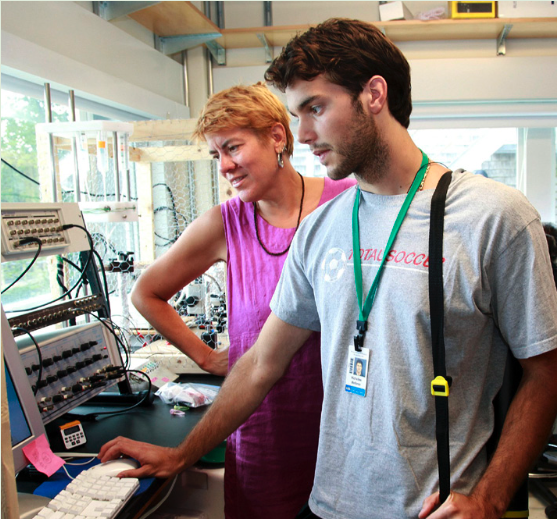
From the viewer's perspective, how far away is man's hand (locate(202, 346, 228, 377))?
1.61 metres

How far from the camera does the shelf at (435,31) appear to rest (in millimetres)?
3432

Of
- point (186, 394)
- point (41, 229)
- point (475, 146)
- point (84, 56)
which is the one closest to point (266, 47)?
point (84, 56)

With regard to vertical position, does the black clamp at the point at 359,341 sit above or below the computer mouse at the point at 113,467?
above

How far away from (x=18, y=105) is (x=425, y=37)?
9.59 ft

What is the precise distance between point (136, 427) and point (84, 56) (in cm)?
180

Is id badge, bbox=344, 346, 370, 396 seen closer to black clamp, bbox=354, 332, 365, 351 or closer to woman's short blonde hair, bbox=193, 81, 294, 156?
black clamp, bbox=354, 332, 365, 351

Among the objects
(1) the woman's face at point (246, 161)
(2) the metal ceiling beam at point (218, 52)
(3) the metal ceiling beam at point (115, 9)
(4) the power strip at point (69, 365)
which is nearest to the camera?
(4) the power strip at point (69, 365)

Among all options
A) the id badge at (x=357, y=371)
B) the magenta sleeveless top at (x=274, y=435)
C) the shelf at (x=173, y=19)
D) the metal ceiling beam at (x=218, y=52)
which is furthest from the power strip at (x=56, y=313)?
the metal ceiling beam at (x=218, y=52)

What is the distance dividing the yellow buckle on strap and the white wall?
186 centimetres

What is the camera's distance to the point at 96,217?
183cm

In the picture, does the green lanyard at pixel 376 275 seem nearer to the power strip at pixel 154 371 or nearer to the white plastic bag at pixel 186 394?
the white plastic bag at pixel 186 394

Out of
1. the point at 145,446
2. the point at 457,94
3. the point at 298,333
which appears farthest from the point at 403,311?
the point at 457,94

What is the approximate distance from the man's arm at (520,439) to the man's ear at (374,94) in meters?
0.52

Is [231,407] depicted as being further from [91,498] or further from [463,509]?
[463,509]
